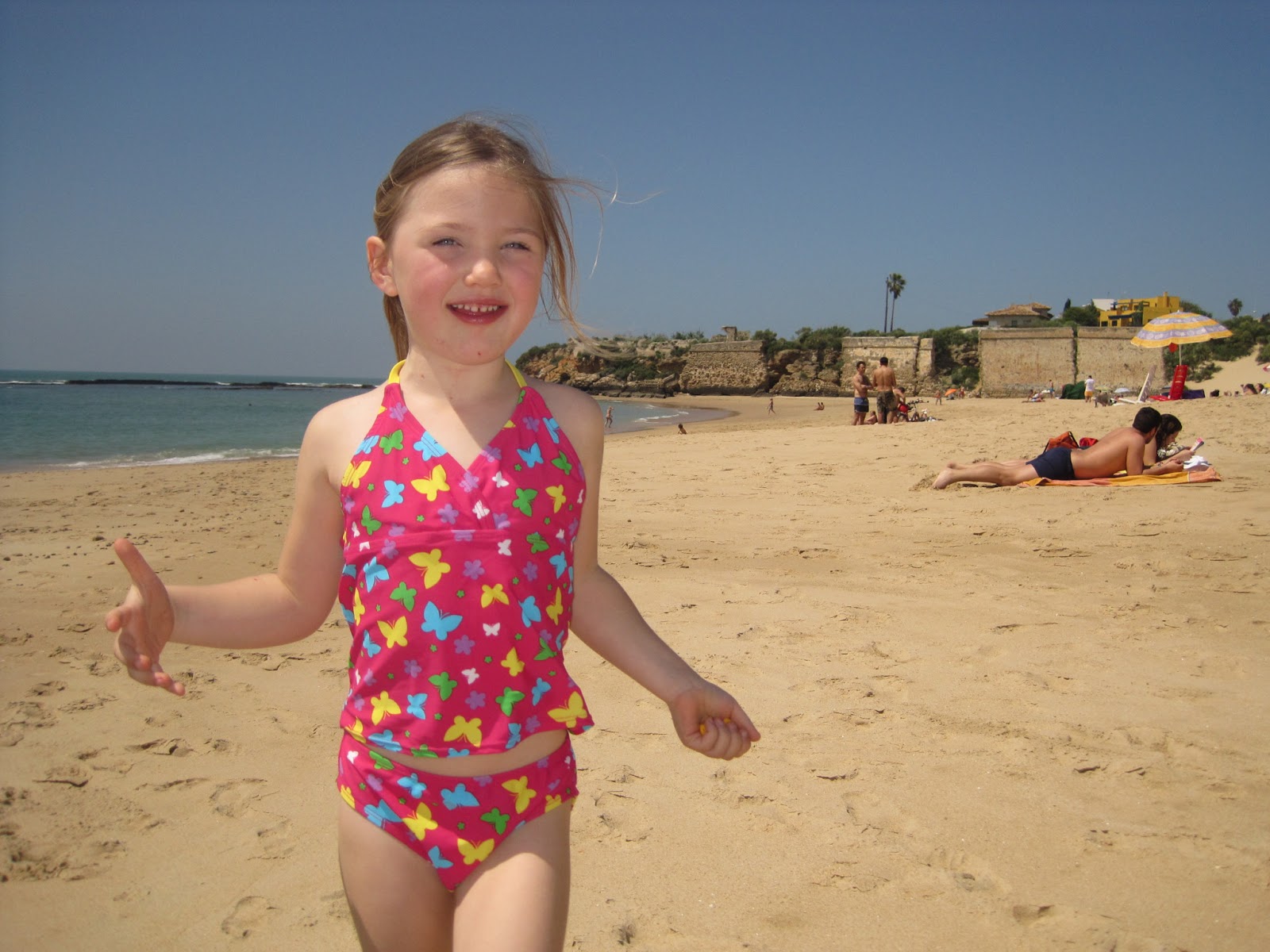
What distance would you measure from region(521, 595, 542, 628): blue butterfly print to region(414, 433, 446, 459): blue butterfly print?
0.27m

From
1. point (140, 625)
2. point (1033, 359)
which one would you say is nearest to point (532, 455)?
point (140, 625)

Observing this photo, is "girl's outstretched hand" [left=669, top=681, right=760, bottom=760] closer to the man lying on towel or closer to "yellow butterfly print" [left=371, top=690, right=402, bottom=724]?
"yellow butterfly print" [left=371, top=690, right=402, bottom=724]

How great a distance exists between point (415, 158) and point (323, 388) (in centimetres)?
9074

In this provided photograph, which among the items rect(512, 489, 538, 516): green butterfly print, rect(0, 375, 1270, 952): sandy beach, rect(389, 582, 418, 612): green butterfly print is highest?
rect(512, 489, 538, 516): green butterfly print

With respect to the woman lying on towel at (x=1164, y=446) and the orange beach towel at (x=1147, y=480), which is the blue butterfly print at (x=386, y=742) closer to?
the orange beach towel at (x=1147, y=480)

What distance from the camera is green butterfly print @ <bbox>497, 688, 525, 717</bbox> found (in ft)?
4.18

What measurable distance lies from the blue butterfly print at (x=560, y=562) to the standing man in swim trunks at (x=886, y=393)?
14967mm

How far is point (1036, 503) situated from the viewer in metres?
7.33

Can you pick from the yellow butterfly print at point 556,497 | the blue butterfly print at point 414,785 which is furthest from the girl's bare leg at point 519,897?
the yellow butterfly print at point 556,497

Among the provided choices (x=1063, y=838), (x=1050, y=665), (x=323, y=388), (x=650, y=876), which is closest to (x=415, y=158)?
(x=650, y=876)

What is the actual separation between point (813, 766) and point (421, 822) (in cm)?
190

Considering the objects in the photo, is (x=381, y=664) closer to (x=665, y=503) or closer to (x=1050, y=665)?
(x=1050, y=665)

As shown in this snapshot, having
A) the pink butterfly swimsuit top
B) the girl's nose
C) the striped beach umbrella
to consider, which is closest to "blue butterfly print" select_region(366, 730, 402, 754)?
the pink butterfly swimsuit top

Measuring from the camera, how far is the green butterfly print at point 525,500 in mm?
1351
